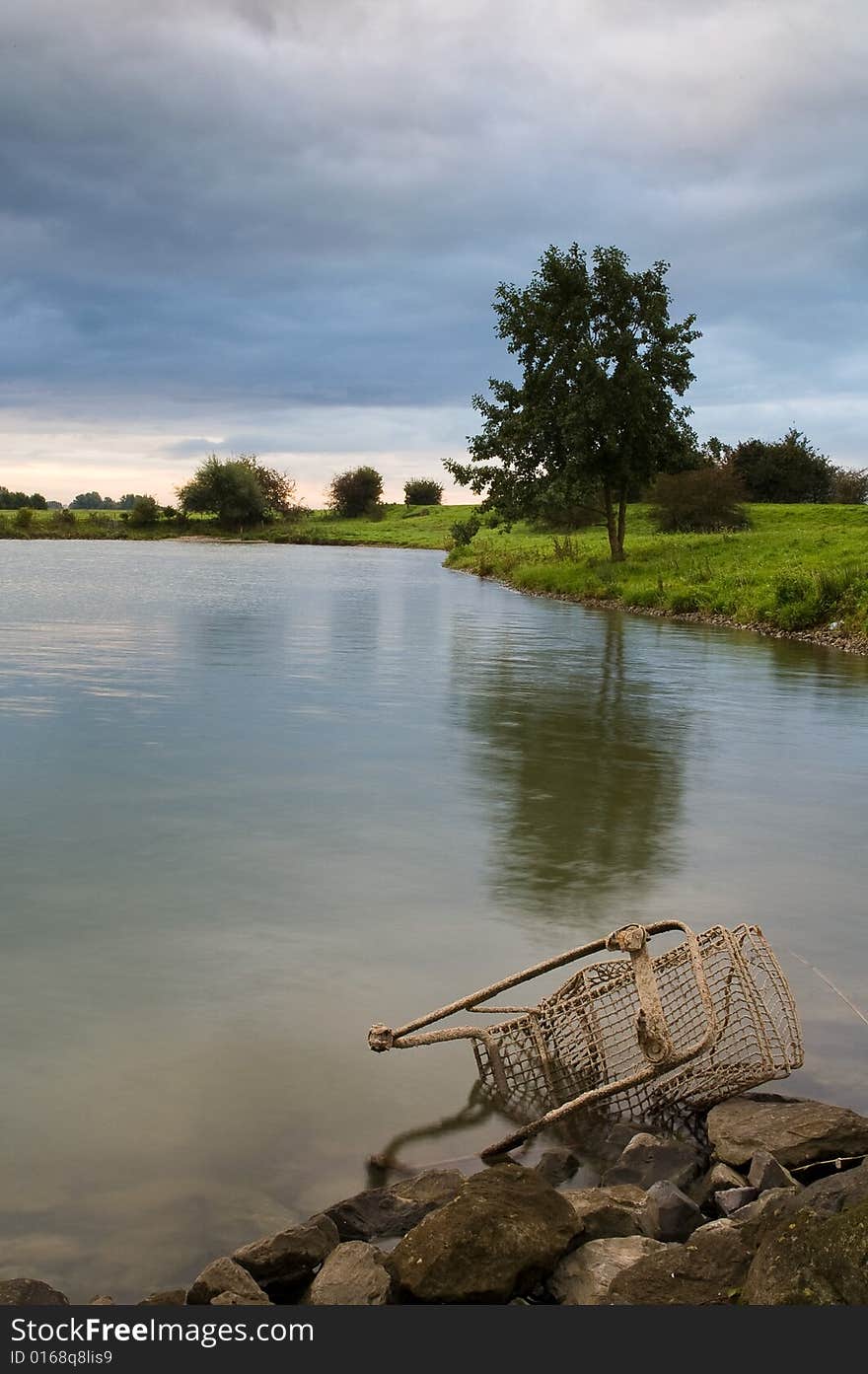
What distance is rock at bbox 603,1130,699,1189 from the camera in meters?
4.86

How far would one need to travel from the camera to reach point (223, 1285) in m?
3.93

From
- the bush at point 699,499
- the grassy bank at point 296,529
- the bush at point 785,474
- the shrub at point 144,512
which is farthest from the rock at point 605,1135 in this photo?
the shrub at point 144,512

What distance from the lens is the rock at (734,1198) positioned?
4.56 metres

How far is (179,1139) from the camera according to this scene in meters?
5.27

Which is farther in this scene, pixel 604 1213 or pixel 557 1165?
pixel 557 1165

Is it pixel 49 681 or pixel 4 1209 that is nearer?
pixel 4 1209

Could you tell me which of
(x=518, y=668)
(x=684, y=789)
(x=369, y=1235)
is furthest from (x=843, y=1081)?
(x=518, y=668)

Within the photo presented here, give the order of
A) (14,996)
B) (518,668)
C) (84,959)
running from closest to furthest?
(14,996), (84,959), (518,668)

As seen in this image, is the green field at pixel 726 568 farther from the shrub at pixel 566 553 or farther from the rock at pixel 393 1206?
the rock at pixel 393 1206

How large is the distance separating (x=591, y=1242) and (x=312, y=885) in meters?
4.69

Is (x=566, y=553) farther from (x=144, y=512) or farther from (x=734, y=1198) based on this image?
(x=144, y=512)

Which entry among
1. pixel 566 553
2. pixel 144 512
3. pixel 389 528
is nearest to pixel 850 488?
pixel 566 553

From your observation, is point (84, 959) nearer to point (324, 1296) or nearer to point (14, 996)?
point (14, 996)

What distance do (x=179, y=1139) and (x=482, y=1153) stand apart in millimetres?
1259
